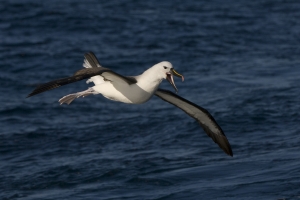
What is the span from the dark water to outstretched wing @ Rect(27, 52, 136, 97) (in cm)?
61

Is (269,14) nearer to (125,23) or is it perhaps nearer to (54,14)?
(125,23)

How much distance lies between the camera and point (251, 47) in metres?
21.2

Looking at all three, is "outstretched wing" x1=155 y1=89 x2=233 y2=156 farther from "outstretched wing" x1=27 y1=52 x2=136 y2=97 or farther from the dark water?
"outstretched wing" x1=27 y1=52 x2=136 y2=97

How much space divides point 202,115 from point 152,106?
575 centimetres

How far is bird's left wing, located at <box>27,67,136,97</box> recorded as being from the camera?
28.0ft

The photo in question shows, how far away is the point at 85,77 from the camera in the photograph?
29.3 feet

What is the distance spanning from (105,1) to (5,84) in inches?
293

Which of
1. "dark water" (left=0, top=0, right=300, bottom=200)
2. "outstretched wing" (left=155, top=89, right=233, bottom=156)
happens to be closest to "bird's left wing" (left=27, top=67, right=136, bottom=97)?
"dark water" (left=0, top=0, right=300, bottom=200)

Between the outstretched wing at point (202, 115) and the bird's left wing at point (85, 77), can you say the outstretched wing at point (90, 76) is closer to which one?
the bird's left wing at point (85, 77)

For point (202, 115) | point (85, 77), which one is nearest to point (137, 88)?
point (85, 77)

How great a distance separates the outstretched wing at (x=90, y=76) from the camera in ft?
28.1

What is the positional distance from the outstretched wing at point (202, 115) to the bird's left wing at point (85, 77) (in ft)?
4.82

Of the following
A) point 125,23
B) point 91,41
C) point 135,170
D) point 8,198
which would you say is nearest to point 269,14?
point 125,23

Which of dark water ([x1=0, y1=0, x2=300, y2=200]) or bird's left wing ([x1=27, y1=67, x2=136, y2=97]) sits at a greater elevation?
bird's left wing ([x1=27, y1=67, x2=136, y2=97])
